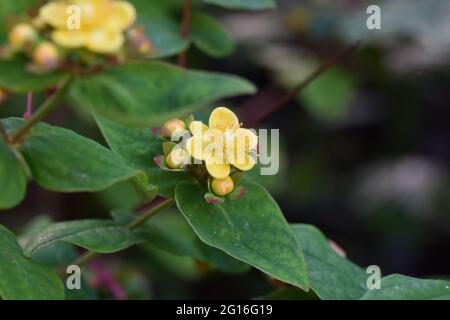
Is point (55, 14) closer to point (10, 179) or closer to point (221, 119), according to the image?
point (10, 179)

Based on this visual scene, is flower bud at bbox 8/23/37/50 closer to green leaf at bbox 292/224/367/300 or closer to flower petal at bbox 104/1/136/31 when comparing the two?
flower petal at bbox 104/1/136/31

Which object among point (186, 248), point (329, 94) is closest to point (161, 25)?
point (186, 248)

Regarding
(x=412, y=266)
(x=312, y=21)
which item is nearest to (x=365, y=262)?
(x=412, y=266)

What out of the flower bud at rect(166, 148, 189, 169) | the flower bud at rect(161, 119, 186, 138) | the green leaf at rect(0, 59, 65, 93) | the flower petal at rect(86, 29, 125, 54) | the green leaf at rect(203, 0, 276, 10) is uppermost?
the flower petal at rect(86, 29, 125, 54)

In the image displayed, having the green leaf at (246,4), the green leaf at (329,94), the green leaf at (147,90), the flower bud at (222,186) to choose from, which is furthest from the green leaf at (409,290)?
the green leaf at (329,94)

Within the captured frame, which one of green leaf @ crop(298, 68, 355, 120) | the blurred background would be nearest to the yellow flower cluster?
the blurred background
